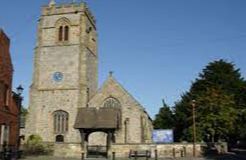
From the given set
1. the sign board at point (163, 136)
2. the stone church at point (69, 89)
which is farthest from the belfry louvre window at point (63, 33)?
the sign board at point (163, 136)

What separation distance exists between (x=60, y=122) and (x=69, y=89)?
4.77 metres

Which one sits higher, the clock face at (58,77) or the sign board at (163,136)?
the clock face at (58,77)

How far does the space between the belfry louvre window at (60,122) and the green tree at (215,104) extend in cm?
1645

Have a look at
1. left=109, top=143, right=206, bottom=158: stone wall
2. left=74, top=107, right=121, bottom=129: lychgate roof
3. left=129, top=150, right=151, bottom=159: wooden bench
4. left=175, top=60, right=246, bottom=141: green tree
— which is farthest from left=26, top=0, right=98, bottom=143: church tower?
left=129, top=150, right=151, bottom=159: wooden bench

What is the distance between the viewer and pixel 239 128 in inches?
2183

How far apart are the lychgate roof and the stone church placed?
735cm

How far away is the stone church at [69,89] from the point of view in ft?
188

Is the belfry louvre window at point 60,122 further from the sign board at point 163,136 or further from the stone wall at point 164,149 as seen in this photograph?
the sign board at point 163,136

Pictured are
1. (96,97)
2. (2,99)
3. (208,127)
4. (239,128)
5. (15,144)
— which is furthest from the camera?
(96,97)

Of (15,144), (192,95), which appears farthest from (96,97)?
(15,144)

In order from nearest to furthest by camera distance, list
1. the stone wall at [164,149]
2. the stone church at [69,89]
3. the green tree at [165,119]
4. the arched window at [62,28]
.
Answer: the stone wall at [164,149]
the stone church at [69,89]
the arched window at [62,28]
the green tree at [165,119]

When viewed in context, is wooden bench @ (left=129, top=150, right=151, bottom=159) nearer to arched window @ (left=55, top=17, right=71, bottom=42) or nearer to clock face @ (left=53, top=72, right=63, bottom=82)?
clock face @ (left=53, top=72, right=63, bottom=82)

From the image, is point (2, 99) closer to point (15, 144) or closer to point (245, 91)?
point (15, 144)

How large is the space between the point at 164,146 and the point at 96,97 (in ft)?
60.6
